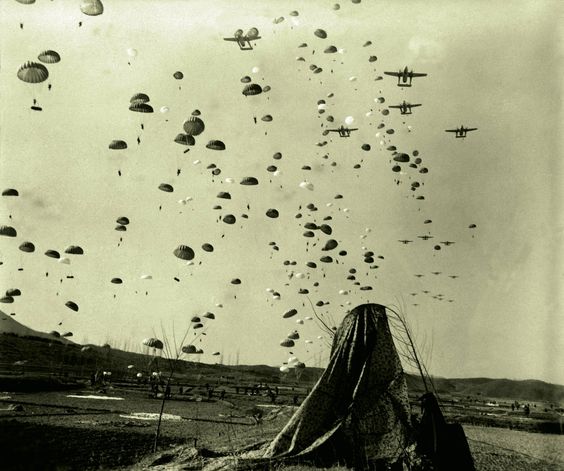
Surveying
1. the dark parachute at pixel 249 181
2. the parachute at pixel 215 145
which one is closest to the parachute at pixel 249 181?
the dark parachute at pixel 249 181

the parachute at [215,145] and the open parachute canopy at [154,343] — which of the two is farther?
the open parachute canopy at [154,343]

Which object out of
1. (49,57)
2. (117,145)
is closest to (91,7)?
(49,57)

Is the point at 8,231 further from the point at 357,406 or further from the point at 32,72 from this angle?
the point at 357,406

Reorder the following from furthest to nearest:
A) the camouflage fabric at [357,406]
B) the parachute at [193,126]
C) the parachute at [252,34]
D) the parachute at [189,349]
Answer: the parachute at [189,349]
the parachute at [252,34]
the parachute at [193,126]
the camouflage fabric at [357,406]

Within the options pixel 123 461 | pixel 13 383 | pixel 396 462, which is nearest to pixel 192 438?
pixel 123 461

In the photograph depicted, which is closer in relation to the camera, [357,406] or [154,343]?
[357,406]

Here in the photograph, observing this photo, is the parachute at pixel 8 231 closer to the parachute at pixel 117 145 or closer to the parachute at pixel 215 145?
the parachute at pixel 117 145
